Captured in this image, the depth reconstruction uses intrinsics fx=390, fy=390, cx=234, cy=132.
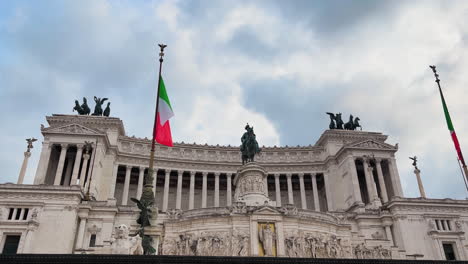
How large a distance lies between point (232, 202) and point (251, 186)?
12.9 m

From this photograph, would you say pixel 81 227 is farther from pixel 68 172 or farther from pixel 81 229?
pixel 68 172

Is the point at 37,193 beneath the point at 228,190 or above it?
beneath

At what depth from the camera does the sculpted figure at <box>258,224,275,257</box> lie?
100 ft

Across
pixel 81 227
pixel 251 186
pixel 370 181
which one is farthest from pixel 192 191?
pixel 370 181

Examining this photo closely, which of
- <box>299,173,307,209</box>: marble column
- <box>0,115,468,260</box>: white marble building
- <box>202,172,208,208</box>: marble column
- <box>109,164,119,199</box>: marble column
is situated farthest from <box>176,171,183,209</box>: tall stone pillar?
<box>299,173,307,209</box>: marble column

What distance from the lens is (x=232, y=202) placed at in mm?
49469

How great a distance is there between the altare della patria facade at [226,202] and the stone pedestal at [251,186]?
0.11m

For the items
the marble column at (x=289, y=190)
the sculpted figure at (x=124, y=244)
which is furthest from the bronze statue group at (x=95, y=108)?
the sculpted figure at (x=124, y=244)

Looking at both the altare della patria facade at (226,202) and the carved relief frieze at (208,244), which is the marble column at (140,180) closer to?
the altare della patria facade at (226,202)

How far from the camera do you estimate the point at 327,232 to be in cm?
3425

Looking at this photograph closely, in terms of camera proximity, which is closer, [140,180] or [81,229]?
[81,229]

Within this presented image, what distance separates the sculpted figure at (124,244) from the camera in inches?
605

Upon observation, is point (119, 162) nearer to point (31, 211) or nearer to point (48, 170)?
point (48, 170)

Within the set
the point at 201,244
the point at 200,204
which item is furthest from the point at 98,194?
the point at 201,244
